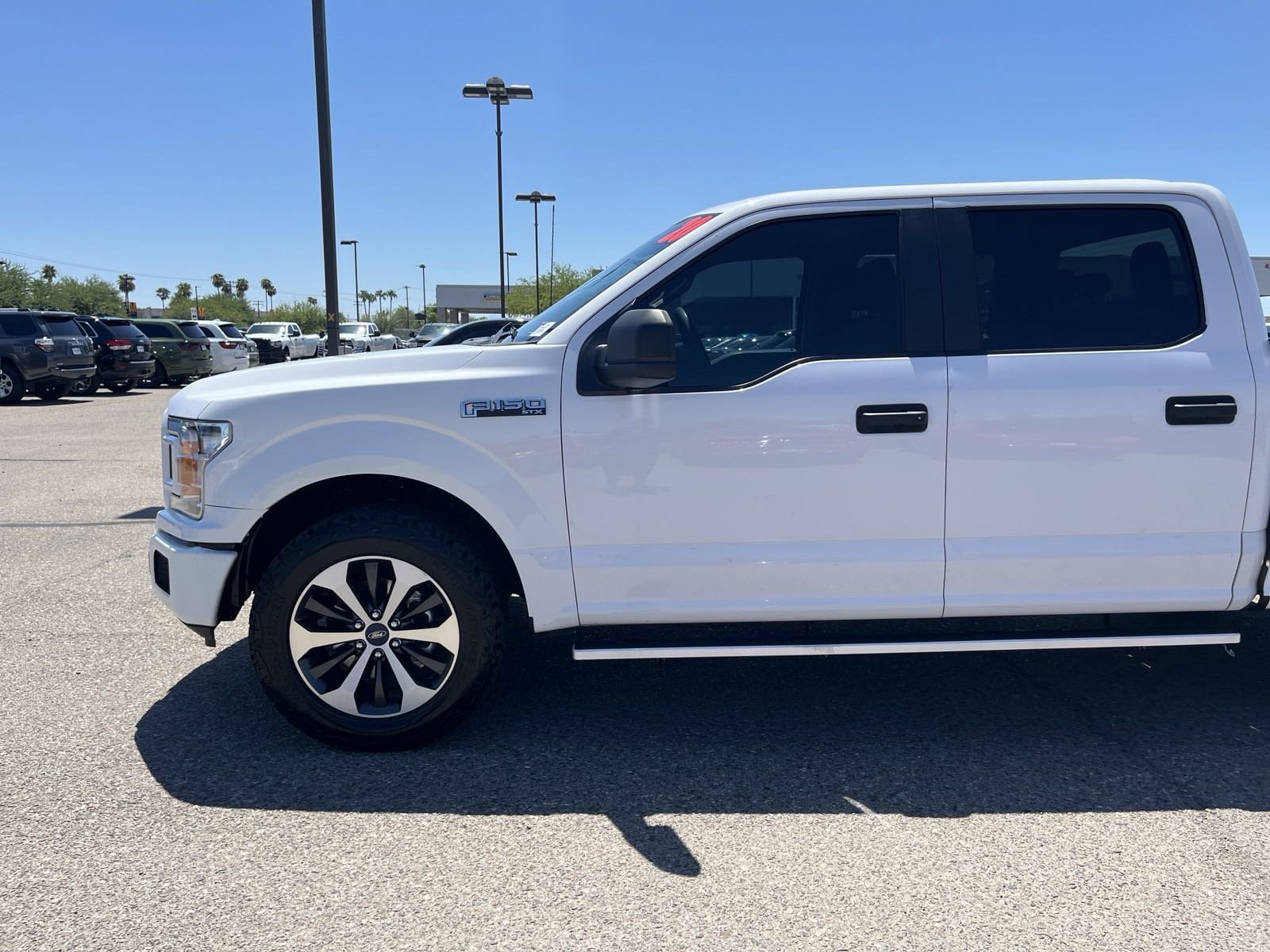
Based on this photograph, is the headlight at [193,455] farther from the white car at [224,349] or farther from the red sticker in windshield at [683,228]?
the white car at [224,349]

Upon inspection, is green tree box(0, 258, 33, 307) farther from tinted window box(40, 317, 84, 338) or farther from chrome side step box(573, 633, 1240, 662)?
chrome side step box(573, 633, 1240, 662)

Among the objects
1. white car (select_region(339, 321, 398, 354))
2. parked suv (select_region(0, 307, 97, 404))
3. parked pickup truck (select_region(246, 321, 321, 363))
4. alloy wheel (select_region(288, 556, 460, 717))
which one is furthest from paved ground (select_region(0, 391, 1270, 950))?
white car (select_region(339, 321, 398, 354))

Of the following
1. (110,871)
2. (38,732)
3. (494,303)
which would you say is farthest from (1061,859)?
(494,303)

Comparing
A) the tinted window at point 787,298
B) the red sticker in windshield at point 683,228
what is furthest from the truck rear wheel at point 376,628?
the red sticker in windshield at point 683,228

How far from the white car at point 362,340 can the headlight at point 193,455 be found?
38.8m

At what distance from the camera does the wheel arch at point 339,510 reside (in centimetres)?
385

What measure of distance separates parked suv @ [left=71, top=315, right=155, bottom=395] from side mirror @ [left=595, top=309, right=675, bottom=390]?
21.6 meters

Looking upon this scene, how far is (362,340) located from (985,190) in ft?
143

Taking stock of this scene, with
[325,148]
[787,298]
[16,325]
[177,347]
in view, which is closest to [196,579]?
[787,298]

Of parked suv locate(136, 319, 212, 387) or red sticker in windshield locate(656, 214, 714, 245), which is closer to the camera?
red sticker in windshield locate(656, 214, 714, 245)

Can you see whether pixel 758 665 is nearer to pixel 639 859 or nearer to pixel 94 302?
pixel 639 859

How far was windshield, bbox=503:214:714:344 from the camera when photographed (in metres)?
4.00

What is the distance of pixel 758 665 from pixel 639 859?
1866 mm

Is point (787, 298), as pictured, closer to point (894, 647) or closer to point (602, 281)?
point (602, 281)
